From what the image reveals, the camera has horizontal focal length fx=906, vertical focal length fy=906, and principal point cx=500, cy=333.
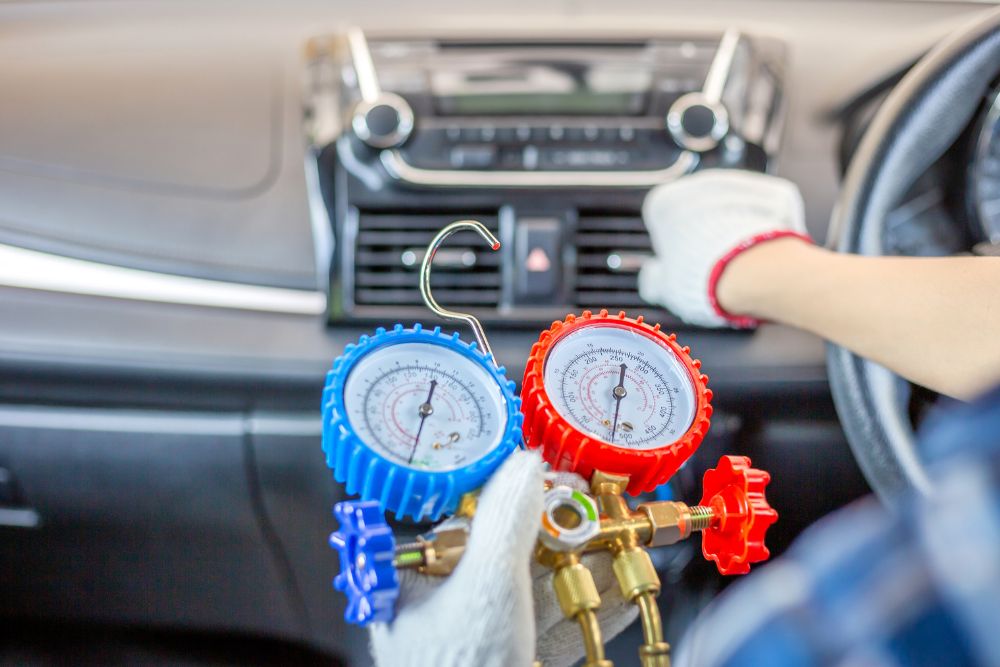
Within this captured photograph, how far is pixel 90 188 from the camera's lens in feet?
3.70

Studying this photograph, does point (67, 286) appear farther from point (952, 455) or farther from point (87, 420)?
point (952, 455)

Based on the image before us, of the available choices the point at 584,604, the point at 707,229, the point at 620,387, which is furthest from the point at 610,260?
the point at 584,604

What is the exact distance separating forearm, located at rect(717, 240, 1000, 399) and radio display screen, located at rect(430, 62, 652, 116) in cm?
28

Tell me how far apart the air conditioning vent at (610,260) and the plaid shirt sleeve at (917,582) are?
30.7 inches

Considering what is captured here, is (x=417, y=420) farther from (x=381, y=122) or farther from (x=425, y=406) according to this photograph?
(x=381, y=122)

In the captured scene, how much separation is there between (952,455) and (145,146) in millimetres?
1068

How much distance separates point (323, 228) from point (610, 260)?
35 centimetres

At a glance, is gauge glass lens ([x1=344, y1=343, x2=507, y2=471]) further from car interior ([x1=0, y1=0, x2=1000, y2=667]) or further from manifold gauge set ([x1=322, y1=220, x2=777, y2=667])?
car interior ([x1=0, y1=0, x2=1000, y2=667])

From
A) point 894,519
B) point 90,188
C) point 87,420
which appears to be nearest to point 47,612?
point 87,420

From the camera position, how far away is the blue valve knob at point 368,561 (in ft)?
1.55

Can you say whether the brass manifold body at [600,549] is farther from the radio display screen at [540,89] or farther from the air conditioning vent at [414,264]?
the radio display screen at [540,89]

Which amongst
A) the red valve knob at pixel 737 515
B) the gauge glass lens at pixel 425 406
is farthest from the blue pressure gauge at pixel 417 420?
the red valve knob at pixel 737 515

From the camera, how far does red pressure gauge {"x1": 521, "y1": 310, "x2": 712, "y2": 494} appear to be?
54 cm

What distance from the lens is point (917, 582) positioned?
0.93 ft
